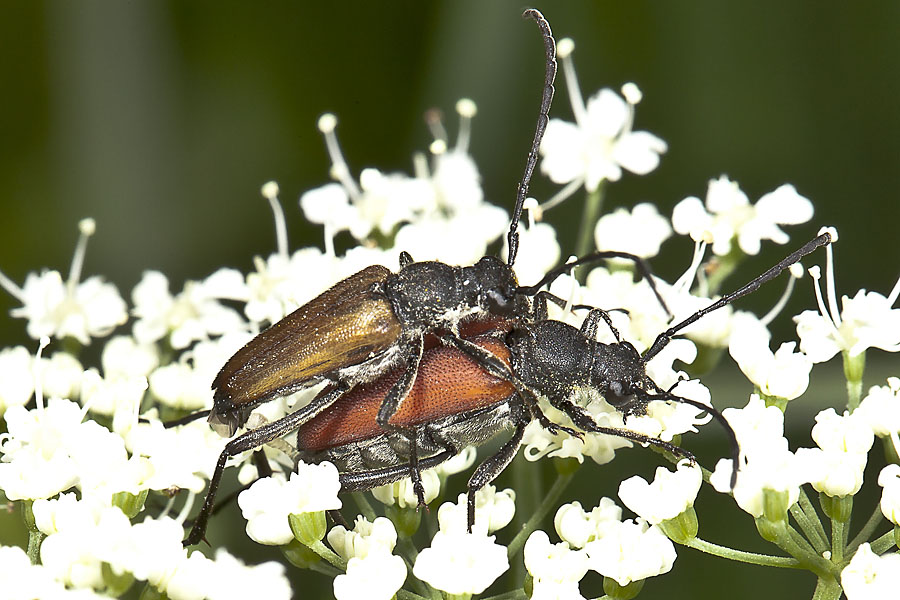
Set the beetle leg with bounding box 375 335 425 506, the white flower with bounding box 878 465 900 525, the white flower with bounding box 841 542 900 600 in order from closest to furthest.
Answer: the white flower with bounding box 841 542 900 600 → the white flower with bounding box 878 465 900 525 → the beetle leg with bounding box 375 335 425 506

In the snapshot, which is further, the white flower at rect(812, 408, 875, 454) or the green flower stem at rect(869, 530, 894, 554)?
the white flower at rect(812, 408, 875, 454)

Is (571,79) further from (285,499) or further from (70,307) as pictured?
(285,499)

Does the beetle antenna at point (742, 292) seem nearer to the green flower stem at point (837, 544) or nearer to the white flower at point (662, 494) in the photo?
the white flower at point (662, 494)

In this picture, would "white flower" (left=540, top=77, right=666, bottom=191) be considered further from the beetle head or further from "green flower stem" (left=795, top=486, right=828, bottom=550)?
"green flower stem" (left=795, top=486, right=828, bottom=550)

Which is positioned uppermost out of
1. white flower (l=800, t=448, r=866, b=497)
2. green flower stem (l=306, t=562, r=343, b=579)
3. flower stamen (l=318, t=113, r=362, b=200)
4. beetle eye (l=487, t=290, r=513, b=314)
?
flower stamen (l=318, t=113, r=362, b=200)

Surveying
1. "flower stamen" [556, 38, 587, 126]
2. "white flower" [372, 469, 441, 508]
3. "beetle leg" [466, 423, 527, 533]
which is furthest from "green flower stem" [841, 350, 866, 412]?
"flower stamen" [556, 38, 587, 126]

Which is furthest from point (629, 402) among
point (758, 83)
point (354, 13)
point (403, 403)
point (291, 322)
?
point (354, 13)

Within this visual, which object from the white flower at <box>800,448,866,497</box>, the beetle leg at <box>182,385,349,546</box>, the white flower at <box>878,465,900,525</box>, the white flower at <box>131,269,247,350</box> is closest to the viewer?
the white flower at <box>878,465,900,525</box>

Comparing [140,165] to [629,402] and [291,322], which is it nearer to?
[291,322]
